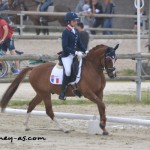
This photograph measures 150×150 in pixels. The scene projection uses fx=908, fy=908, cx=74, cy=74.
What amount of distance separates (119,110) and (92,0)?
17.8m

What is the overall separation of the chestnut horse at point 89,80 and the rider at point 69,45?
179 mm

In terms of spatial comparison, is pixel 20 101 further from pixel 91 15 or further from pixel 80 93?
pixel 91 15

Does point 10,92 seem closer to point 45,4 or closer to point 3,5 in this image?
point 45,4

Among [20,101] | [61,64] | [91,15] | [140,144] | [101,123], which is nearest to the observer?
[140,144]

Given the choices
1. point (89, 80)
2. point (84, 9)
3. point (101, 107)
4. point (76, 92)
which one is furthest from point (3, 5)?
point (101, 107)

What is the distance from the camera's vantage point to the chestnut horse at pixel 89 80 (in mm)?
15671

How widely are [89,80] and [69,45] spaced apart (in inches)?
30.1

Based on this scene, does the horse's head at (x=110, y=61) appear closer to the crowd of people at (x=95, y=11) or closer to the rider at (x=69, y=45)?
the rider at (x=69, y=45)

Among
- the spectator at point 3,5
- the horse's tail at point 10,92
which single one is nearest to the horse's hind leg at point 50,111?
the horse's tail at point 10,92

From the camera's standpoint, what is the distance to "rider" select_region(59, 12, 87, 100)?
52.5ft

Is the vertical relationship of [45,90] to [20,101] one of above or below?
above

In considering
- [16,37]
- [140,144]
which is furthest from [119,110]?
[16,37]

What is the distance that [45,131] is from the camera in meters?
15.7

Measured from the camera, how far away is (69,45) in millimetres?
16094
